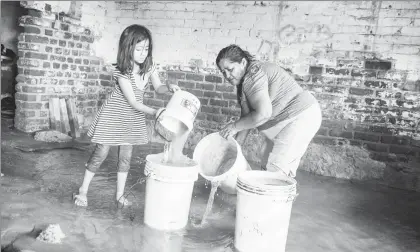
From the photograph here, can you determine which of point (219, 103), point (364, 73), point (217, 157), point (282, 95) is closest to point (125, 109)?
point (217, 157)

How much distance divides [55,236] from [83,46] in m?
3.40

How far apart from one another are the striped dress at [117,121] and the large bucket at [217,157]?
1.68 feet

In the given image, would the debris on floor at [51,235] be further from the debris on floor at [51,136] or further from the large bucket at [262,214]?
the debris on floor at [51,136]

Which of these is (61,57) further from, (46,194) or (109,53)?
(46,194)

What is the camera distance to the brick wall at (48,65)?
4.27 metres

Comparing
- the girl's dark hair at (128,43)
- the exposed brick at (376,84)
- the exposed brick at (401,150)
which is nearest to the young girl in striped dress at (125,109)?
the girl's dark hair at (128,43)

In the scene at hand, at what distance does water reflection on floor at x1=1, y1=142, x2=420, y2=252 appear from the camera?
216cm

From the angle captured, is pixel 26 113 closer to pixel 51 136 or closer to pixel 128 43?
pixel 51 136

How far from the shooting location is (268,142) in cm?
293

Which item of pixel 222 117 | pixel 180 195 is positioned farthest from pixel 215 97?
pixel 180 195

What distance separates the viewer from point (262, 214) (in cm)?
205

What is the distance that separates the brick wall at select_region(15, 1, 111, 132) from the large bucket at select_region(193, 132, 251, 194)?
8.77 feet

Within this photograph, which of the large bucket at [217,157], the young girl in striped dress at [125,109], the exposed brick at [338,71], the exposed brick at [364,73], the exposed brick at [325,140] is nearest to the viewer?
the young girl in striped dress at [125,109]

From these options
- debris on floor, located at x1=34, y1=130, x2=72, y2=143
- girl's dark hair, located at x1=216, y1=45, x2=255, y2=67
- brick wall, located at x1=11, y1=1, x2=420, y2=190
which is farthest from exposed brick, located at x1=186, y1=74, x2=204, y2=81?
girl's dark hair, located at x1=216, y1=45, x2=255, y2=67
